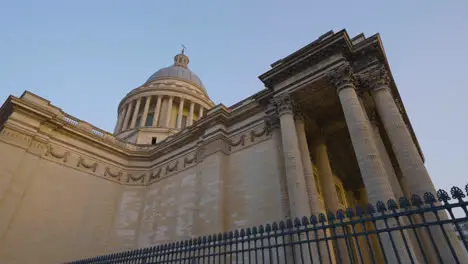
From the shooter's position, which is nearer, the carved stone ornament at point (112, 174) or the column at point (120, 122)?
the carved stone ornament at point (112, 174)

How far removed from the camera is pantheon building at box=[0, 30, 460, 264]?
11234mm

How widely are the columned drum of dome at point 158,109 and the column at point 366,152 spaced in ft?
61.1

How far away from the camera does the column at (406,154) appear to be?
308 inches

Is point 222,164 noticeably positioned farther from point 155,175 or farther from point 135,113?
point 135,113

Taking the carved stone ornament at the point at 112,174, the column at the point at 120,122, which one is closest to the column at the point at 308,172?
the carved stone ornament at the point at 112,174

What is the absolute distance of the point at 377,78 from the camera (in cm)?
1158

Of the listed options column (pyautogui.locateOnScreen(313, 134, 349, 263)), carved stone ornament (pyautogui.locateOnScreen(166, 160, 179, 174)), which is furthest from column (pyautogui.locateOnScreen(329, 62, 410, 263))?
carved stone ornament (pyautogui.locateOnScreen(166, 160, 179, 174))

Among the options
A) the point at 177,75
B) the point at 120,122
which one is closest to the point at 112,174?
the point at 120,122

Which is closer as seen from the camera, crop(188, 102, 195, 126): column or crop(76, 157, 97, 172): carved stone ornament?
crop(76, 157, 97, 172): carved stone ornament

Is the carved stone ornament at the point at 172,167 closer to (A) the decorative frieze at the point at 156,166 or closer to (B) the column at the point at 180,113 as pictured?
(A) the decorative frieze at the point at 156,166

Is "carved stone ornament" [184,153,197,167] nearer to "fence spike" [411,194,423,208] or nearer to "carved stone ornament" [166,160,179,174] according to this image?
"carved stone ornament" [166,160,179,174]

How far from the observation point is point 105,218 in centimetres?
1761

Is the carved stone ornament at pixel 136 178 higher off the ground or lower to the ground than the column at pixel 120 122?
lower

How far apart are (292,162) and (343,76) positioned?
13.4 ft
